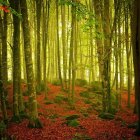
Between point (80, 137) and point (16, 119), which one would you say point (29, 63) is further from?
point (80, 137)

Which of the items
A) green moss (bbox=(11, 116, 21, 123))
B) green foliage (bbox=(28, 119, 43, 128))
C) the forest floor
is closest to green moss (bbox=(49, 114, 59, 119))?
the forest floor

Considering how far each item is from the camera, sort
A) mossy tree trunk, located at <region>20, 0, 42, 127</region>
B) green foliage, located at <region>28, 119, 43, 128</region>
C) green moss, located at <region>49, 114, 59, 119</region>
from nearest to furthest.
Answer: mossy tree trunk, located at <region>20, 0, 42, 127</region> < green foliage, located at <region>28, 119, 43, 128</region> < green moss, located at <region>49, 114, 59, 119</region>

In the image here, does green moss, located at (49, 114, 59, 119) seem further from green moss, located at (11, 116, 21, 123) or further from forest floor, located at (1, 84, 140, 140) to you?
green moss, located at (11, 116, 21, 123)

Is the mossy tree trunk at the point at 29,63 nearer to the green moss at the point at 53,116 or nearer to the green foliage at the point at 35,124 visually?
the green foliage at the point at 35,124

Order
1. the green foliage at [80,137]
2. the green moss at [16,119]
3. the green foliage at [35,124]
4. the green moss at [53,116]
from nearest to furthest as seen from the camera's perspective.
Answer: the green foliage at [80,137], the green foliage at [35,124], the green moss at [16,119], the green moss at [53,116]

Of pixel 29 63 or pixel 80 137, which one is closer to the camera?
pixel 80 137

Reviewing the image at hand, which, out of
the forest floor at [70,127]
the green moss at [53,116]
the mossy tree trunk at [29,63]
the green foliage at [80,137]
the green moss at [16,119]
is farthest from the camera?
the green moss at [53,116]

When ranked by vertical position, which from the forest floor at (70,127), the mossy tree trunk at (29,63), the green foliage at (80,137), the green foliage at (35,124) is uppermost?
the mossy tree trunk at (29,63)

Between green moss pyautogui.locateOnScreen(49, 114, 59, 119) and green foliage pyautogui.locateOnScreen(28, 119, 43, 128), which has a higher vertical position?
green foliage pyautogui.locateOnScreen(28, 119, 43, 128)

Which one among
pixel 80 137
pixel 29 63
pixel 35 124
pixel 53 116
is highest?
pixel 29 63

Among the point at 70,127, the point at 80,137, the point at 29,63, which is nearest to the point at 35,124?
the point at 70,127

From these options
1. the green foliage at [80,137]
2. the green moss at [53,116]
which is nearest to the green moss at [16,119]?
the green moss at [53,116]

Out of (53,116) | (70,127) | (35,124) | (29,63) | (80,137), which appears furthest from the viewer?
(53,116)

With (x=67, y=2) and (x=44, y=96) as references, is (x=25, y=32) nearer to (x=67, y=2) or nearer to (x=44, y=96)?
(x=67, y=2)
